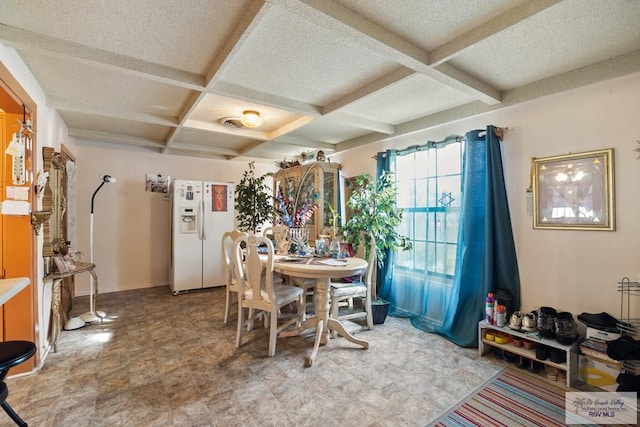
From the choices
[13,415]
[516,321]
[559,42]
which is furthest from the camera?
[516,321]

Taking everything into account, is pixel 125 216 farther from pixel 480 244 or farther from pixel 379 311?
pixel 480 244

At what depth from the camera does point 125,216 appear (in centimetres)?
470

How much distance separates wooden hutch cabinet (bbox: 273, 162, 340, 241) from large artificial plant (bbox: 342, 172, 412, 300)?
0.69 m

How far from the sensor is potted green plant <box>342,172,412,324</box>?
10.8ft

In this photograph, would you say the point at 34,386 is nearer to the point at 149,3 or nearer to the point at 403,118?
the point at 149,3

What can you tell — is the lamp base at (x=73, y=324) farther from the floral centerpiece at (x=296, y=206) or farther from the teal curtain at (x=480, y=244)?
the teal curtain at (x=480, y=244)

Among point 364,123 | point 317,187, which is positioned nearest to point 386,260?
point 317,187

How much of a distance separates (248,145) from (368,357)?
366cm

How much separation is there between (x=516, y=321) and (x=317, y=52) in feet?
8.48

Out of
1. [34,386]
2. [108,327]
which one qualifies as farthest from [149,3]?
[108,327]

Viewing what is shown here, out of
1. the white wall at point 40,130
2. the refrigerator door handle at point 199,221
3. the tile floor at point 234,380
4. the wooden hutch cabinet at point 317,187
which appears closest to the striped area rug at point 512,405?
the tile floor at point 234,380

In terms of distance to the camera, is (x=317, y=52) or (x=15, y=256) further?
(x=15, y=256)

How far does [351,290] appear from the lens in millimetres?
3021

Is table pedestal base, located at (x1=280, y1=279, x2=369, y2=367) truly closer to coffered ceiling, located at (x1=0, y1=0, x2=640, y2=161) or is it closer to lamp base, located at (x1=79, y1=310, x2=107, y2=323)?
coffered ceiling, located at (x1=0, y1=0, x2=640, y2=161)
